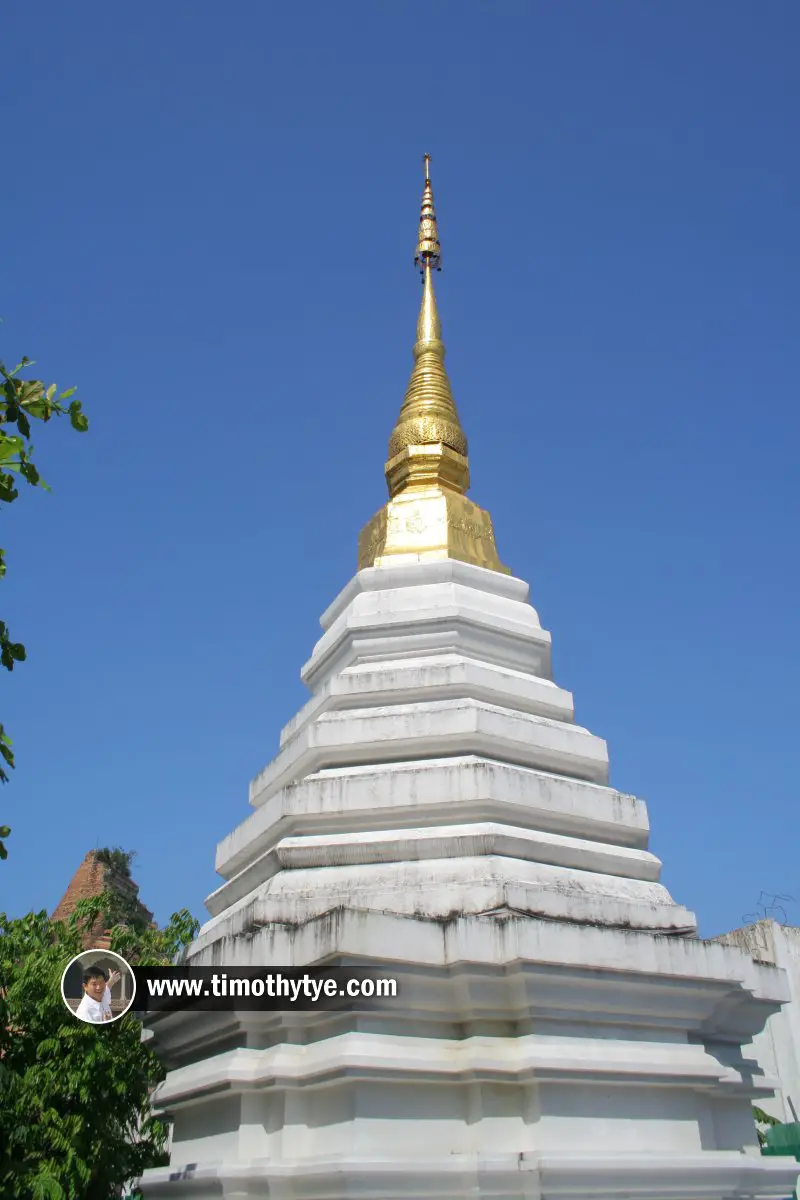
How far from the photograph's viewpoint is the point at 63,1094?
9.41 metres

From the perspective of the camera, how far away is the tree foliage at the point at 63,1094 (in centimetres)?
891

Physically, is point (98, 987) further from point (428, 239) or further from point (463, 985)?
point (428, 239)

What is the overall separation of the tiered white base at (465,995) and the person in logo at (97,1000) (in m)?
0.52

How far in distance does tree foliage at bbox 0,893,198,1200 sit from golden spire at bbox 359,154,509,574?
5378 mm

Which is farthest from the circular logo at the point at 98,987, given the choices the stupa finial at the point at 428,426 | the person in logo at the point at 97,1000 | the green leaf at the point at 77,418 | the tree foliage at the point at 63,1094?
the stupa finial at the point at 428,426

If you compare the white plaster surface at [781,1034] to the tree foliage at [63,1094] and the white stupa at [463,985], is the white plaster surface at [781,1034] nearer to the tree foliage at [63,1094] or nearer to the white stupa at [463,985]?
the white stupa at [463,985]

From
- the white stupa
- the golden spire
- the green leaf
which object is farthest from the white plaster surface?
the green leaf

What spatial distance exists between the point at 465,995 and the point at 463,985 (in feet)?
0.24

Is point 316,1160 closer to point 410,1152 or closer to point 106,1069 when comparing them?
point 410,1152

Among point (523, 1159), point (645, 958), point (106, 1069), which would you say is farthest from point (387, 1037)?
point (106, 1069)

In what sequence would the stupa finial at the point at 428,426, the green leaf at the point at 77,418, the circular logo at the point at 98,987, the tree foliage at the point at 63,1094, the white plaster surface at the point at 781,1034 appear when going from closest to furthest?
the green leaf at the point at 77,418 → the circular logo at the point at 98,987 → the tree foliage at the point at 63,1094 → the stupa finial at the point at 428,426 → the white plaster surface at the point at 781,1034

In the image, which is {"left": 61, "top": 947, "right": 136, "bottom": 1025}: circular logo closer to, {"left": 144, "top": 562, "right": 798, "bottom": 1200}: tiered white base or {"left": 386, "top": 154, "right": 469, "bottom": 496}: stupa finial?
{"left": 144, "top": 562, "right": 798, "bottom": 1200}: tiered white base

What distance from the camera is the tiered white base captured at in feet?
20.9

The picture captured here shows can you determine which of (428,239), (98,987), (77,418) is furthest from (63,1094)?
(428,239)
